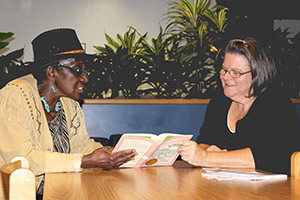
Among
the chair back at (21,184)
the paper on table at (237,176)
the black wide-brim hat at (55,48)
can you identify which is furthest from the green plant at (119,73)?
the chair back at (21,184)

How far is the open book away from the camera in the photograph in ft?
7.52

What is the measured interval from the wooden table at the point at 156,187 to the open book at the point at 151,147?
0.44 feet

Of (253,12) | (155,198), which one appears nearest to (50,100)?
(155,198)

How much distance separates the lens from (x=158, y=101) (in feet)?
13.9

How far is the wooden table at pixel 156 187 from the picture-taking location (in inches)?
64.0

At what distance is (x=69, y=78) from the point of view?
2791mm

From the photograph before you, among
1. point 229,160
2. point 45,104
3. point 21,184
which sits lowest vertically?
point 229,160

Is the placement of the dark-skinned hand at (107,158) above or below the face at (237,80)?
below

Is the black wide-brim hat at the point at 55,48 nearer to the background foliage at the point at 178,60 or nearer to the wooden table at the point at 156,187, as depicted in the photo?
the wooden table at the point at 156,187

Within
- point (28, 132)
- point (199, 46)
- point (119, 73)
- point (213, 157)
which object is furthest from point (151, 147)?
point (199, 46)

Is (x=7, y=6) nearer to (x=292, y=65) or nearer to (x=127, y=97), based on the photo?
(x=127, y=97)

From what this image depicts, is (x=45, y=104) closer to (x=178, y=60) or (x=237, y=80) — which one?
(x=237, y=80)

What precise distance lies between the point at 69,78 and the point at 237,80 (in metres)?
1.07

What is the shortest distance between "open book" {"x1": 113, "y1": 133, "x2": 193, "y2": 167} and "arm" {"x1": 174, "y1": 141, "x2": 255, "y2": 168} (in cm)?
5
